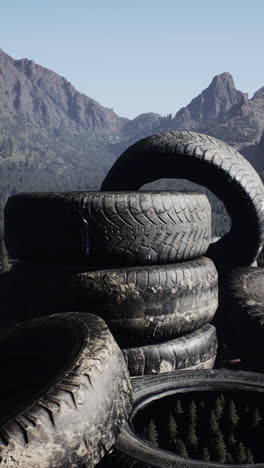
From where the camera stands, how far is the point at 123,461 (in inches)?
Result: 158

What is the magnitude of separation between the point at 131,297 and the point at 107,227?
2.76ft

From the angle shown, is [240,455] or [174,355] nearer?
[240,455]

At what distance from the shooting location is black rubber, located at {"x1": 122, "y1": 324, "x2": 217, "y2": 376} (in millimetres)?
6312

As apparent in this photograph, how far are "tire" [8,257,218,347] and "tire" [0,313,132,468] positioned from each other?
2.67ft

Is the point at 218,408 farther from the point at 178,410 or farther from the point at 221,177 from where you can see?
the point at 221,177

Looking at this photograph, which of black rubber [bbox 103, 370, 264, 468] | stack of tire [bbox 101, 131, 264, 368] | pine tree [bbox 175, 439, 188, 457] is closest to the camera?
black rubber [bbox 103, 370, 264, 468]

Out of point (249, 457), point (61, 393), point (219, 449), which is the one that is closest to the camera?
point (61, 393)

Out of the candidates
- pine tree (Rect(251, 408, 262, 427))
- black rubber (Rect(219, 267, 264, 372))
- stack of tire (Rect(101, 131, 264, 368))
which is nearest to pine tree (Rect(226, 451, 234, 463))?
pine tree (Rect(251, 408, 262, 427))

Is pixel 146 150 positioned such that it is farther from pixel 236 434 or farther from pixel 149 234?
pixel 236 434

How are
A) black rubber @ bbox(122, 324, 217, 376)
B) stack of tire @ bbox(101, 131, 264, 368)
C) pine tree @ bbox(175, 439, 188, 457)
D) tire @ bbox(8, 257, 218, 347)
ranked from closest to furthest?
1. pine tree @ bbox(175, 439, 188, 457)
2. tire @ bbox(8, 257, 218, 347)
3. black rubber @ bbox(122, 324, 217, 376)
4. stack of tire @ bbox(101, 131, 264, 368)

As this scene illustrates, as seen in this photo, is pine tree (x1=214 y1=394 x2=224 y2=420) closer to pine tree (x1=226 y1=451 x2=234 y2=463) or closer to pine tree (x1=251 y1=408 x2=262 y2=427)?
pine tree (x1=251 y1=408 x2=262 y2=427)

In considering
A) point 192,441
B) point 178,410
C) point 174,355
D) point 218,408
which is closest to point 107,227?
point 174,355

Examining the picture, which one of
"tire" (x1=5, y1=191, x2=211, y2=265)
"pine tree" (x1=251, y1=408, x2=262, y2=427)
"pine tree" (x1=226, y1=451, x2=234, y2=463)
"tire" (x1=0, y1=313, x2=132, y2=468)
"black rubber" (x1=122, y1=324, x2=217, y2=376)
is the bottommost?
"black rubber" (x1=122, y1=324, x2=217, y2=376)

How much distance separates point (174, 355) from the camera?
649 centimetres
